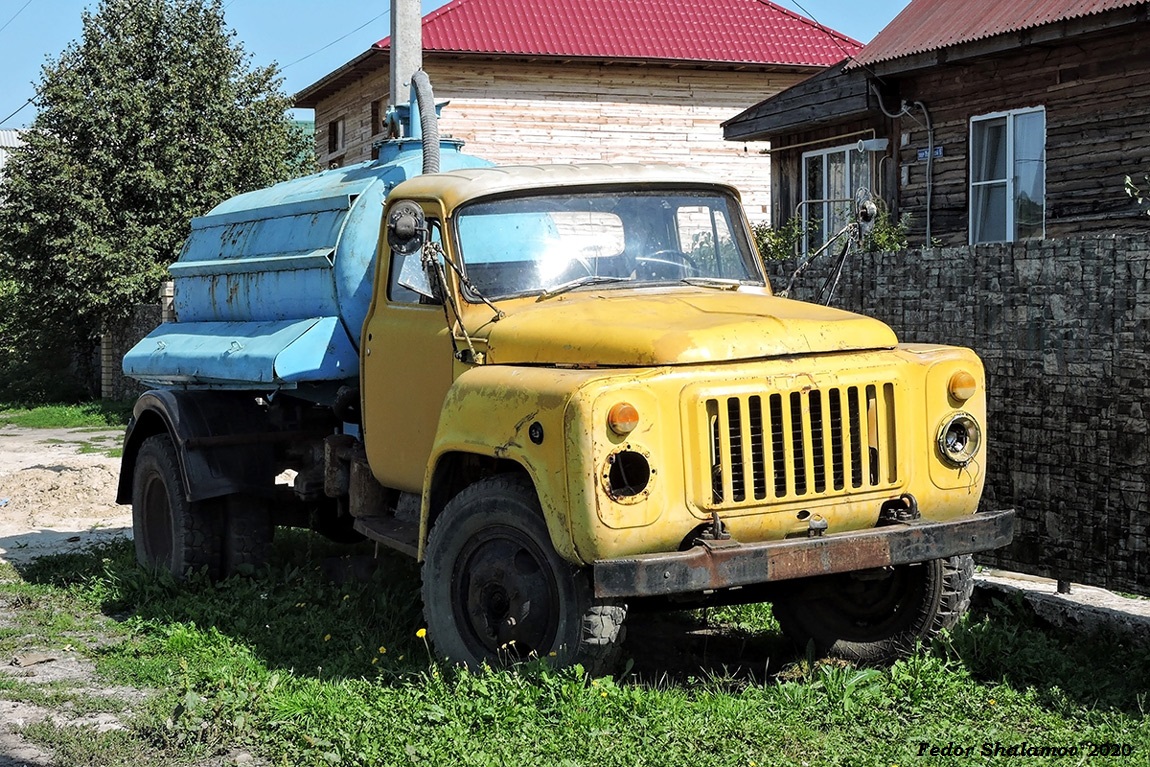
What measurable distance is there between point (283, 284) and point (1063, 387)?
→ 13.7 feet

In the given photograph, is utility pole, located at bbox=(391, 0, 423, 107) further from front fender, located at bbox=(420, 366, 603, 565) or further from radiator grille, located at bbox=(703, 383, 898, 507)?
radiator grille, located at bbox=(703, 383, 898, 507)

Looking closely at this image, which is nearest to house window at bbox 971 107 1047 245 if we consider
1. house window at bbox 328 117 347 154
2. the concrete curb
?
the concrete curb

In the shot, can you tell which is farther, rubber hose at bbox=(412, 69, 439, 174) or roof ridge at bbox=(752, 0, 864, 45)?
roof ridge at bbox=(752, 0, 864, 45)

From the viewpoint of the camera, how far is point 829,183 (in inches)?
751

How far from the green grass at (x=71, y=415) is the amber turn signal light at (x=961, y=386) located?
56.4 feet

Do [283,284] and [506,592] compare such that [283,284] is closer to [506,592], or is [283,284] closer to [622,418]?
[506,592]

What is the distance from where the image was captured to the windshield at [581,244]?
249 inches

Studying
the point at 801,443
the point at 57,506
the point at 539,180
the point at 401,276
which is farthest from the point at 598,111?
the point at 801,443

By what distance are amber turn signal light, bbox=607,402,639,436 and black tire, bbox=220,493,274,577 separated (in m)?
3.77

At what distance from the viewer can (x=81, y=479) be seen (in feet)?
42.1

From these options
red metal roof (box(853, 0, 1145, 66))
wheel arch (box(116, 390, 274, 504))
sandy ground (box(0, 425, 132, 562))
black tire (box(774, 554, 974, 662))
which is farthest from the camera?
red metal roof (box(853, 0, 1145, 66))

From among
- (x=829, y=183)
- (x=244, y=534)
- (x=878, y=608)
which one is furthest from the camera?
(x=829, y=183)

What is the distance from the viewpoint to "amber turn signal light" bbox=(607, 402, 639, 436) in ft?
A: 16.5

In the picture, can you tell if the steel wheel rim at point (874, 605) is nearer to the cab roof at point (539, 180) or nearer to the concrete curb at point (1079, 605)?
the concrete curb at point (1079, 605)
